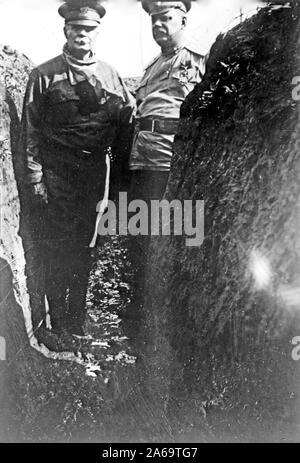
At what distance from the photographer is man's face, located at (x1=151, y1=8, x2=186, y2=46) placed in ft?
9.16

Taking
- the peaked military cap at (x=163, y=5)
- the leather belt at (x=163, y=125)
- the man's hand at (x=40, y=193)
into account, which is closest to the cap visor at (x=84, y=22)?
the peaked military cap at (x=163, y=5)

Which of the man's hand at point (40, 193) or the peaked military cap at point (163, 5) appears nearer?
the peaked military cap at point (163, 5)

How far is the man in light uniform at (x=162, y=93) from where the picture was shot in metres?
2.80

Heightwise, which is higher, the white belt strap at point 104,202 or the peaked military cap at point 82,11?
the peaked military cap at point 82,11

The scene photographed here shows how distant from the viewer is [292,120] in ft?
9.07

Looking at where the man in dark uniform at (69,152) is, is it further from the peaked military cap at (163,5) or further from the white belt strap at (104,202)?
the peaked military cap at (163,5)

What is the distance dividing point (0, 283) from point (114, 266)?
1.78ft

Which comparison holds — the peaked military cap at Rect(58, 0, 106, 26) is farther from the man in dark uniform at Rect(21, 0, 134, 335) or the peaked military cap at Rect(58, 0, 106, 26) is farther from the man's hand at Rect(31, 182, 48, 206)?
the man's hand at Rect(31, 182, 48, 206)

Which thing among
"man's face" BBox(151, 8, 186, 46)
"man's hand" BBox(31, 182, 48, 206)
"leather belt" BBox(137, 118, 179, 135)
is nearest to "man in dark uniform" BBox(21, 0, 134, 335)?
"man's hand" BBox(31, 182, 48, 206)

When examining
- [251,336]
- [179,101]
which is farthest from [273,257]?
[179,101]

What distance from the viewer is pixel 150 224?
2.84m

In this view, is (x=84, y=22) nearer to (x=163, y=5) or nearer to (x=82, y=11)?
(x=82, y=11)

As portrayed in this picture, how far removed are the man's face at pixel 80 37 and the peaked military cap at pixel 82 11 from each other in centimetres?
2

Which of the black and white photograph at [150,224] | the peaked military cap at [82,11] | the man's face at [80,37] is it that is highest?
the peaked military cap at [82,11]
